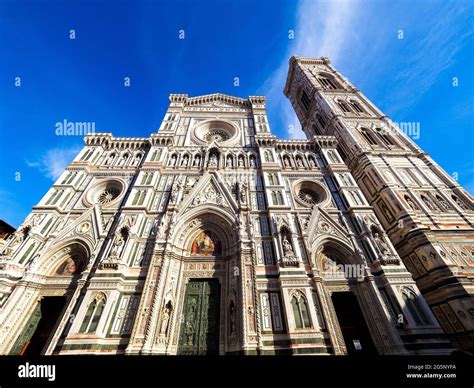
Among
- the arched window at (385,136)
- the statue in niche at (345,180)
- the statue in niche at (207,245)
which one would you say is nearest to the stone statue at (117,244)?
the statue in niche at (207,245)

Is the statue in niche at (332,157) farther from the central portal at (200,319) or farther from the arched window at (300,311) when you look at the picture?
the central portal at (200,319)

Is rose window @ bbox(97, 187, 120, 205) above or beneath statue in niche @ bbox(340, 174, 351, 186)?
beneath

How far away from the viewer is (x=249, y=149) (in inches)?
706

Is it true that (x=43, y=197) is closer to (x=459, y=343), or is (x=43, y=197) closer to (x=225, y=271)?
(x=225, y=271)

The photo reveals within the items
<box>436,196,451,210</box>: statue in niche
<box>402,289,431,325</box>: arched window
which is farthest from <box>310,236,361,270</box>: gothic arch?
<box>436,196,451,210</box>: statue in niche

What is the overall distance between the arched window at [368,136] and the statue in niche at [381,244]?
1161 cm

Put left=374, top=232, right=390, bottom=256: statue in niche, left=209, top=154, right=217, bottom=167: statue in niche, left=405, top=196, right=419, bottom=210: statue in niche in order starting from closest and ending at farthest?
left=374, top=232, right=390, bottom=256: statue in niche → left=405, top=196, right=419, bottom=210: statue in niche → left=209, top=154, right=217, bottom=167: statue in niche

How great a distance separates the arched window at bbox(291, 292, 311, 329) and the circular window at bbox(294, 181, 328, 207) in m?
6.59

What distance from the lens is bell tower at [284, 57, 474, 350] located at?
34.1 ft

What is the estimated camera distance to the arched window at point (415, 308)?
908 centimetres

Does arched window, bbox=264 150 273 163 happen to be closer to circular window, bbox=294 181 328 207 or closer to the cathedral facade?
the cathedral facade

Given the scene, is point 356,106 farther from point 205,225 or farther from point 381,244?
point 205,225

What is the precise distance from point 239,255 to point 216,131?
46.4ft

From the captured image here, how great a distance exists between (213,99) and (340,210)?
18225 mm
